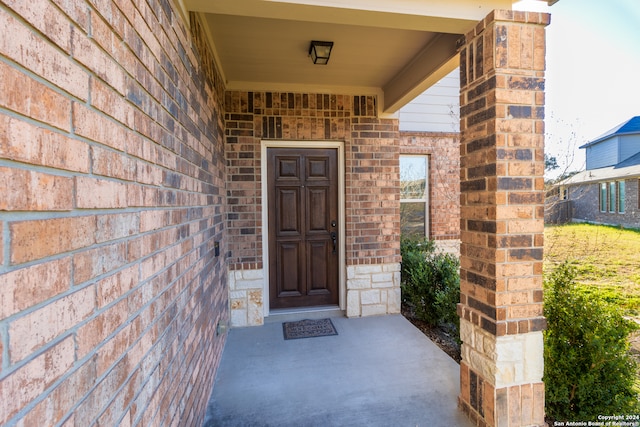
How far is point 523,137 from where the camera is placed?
1.92 meters

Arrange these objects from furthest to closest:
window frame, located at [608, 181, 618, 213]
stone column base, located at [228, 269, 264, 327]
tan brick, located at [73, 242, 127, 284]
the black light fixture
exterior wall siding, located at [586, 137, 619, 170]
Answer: exterior wall siding, located at [586, 137, 619, 170], window frame, located at [608, 181, 618, 213], stone column base, located at [228, 269, 264, 327], the black light fixture, tan brick, located at [73, 242, 127, 284]

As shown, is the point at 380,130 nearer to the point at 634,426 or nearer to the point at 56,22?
the point at 634,426

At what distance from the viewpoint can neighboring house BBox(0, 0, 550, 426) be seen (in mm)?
605

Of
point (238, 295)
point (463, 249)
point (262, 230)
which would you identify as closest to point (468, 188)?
point (463, 249)

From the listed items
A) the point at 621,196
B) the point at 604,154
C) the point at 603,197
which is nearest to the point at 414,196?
the point at 621,196

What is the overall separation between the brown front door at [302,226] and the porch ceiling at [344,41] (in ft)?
2.85

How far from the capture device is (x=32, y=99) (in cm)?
58

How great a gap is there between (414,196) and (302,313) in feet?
9.77

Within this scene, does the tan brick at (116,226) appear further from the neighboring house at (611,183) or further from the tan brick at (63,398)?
the neighboring house at (611,183)

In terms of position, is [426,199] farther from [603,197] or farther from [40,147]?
[603,197]

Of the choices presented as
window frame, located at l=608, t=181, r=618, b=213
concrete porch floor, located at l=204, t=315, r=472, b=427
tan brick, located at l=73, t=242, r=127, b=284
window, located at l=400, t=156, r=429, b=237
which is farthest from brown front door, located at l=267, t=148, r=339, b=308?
window frame, located at l=608, t=181, r=618, b=213

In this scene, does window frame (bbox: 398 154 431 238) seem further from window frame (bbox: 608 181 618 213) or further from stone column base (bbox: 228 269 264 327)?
window frame (bbox: 608 181 618 213)

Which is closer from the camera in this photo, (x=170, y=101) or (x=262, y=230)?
(x=170, y=101)

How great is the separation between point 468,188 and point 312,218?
6.80ft
